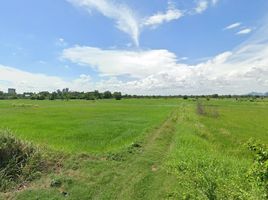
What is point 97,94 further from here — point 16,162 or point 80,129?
point 16,162

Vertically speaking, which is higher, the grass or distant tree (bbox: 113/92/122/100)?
distant tree (bbox: 113/92/122/100)

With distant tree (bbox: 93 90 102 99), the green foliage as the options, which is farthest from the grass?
distant tree (bbox: 93 90 102 99)

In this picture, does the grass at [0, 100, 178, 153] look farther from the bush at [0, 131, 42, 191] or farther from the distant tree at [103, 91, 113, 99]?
the distant tree at [103, 91, 113, 99]

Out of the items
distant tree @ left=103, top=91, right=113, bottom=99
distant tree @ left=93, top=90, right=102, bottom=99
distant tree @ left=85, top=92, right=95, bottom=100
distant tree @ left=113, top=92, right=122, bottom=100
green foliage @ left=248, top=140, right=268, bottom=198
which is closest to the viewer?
green foliage @ left=248, top=140, right=268, bottom=198

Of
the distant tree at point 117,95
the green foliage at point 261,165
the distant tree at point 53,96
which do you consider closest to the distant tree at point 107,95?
the distant tree at point 117,95

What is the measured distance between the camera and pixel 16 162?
34.4 ft

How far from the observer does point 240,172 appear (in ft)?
31.8

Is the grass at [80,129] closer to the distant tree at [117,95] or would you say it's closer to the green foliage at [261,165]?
the green foliage at [261,165]

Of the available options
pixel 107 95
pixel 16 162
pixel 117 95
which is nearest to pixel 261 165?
pixel 16 162

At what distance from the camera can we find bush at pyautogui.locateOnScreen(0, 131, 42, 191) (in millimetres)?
9695

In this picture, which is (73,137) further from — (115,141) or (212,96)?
(212,96)

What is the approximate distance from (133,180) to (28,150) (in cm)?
404

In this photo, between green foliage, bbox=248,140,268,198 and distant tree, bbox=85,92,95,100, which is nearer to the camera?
green foliage, bbox=248,140,268,198

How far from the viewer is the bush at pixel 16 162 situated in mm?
9695
